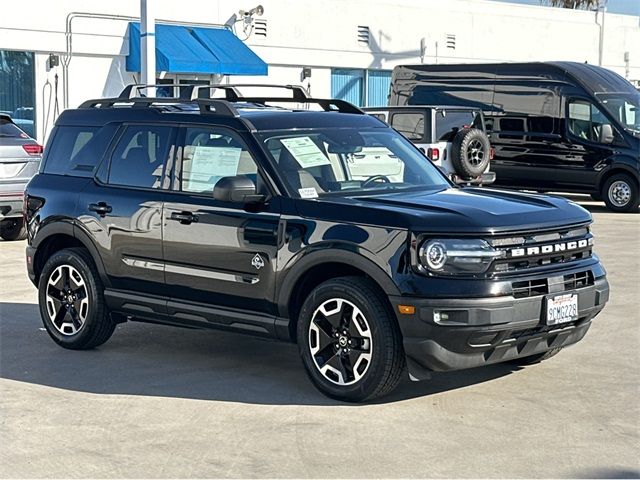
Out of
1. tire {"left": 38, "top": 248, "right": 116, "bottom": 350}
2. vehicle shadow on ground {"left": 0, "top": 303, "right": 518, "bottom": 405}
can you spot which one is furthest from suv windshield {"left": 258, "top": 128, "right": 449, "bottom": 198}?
tire {"left": 38, "top": 248, "right": 116, "bottom": 350}

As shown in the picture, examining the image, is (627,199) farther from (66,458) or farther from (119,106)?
(66,458)

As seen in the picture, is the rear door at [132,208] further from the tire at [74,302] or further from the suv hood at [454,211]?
the suv hood at [454,211]

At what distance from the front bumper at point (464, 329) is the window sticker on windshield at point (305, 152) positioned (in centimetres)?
130

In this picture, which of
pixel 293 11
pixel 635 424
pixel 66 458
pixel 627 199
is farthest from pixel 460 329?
pixel 293 11

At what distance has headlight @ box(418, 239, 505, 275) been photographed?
6398 mm

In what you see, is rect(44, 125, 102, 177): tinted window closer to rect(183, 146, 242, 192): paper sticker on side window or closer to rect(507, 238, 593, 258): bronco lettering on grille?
rect(183, 146, 242, 192): paper sticker on side window

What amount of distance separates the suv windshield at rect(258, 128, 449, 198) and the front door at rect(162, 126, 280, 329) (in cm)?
21

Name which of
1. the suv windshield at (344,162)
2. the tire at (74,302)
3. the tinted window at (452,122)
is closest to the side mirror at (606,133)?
the tinted window at (452,122)

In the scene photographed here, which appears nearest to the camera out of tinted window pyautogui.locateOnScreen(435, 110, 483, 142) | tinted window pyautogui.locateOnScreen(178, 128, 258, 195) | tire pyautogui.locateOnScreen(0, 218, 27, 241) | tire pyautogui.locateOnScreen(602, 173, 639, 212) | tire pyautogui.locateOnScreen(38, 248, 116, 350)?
tinted window pyautogui.locateOnScreen(178, 128, 258, 195)

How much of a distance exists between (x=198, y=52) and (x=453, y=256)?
20954 mm

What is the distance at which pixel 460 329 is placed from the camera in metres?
6.33

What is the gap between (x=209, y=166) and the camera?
300 inches

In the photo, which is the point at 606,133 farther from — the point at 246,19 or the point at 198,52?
the point at 246,19

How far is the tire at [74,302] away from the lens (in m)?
8.16
